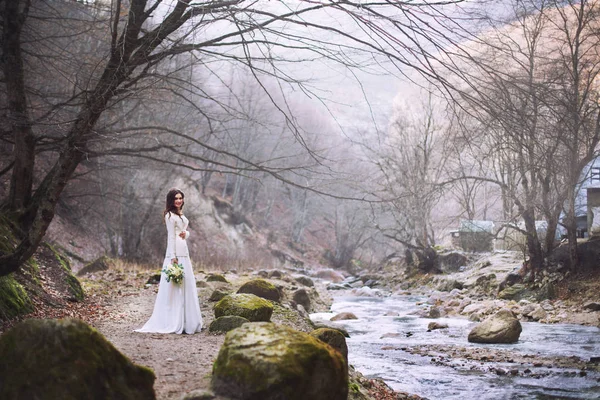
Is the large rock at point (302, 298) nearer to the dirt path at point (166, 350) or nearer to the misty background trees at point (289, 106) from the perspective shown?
the misty background trees at point (289, 106)

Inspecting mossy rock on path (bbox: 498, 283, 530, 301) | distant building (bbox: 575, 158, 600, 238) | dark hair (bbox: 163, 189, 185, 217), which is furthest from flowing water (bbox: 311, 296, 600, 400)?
distant building (bbox: 575, 158, 600, 238)

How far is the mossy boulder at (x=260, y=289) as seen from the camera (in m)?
11.4

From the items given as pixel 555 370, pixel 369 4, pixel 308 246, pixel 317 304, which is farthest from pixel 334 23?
pixel 308 246

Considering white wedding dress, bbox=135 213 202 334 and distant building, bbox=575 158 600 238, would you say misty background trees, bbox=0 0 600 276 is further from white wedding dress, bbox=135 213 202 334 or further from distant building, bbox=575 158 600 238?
white wedding dress, bbox=135 213 202 334

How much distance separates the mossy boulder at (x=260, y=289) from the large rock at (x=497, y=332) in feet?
12.8

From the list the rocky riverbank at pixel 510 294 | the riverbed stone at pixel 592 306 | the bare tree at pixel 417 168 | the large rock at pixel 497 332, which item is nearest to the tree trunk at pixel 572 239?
the rocky riverbank at pixel 510 294

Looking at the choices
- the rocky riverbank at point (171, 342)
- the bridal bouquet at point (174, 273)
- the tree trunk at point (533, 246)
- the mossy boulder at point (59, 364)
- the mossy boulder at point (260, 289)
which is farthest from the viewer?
the tree trunk at point (533, 246)

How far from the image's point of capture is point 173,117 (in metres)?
27.6

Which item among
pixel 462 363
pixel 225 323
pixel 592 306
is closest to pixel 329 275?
pixel 592 306

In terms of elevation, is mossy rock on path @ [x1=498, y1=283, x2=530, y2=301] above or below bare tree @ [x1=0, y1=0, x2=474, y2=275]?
below

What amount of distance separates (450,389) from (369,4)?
16.3 ft

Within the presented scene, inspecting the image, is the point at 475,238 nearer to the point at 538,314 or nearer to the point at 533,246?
the point at 533,246

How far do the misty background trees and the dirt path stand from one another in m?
1.76

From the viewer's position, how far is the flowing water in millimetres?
7332
